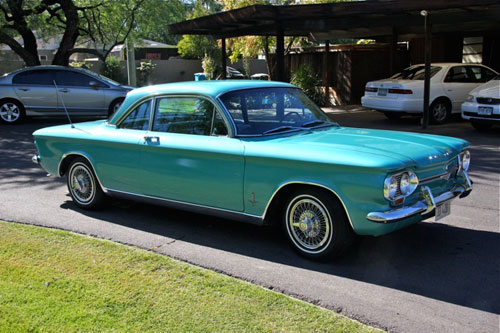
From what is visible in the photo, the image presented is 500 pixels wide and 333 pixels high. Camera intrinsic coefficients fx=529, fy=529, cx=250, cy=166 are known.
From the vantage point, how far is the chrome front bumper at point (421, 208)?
420cm

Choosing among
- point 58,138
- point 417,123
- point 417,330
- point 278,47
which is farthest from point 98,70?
point 417,330

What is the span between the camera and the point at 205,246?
17.1 ft

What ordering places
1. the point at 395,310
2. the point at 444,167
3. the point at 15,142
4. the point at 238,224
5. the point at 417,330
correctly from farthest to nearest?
the point at 15,142
the point at 238,224
the point at 444,167
the point at 395,310
the point at 417,330

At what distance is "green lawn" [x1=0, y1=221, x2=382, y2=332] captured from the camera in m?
3.58

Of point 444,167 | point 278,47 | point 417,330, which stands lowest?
point 417,330

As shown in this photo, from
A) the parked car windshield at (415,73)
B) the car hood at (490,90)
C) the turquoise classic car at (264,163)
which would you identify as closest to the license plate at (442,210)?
the turquoise classic car at (264,163)

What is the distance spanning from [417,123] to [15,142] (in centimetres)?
994

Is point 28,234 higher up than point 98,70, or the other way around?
point 98,70

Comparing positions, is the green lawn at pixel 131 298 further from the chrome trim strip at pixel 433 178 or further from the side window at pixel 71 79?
the side window at pixel 71 79

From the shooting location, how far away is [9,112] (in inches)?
576

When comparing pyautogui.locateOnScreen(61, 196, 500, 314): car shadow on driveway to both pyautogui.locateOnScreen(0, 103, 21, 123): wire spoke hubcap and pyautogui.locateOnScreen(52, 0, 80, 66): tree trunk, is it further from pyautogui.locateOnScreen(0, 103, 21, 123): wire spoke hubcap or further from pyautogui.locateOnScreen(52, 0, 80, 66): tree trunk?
pyautogui.locateOnScreen(52, 0, 80, 66): tree trunk

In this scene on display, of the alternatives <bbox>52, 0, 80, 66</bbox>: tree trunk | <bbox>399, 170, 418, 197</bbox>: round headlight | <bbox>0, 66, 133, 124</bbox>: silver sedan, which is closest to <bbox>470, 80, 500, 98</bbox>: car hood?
<bbox>399, 170, 418, 197</bbox>: round headlight

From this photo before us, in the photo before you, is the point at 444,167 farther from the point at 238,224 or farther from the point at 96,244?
the point at 96,244

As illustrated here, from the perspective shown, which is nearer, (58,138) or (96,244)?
(96,244)
